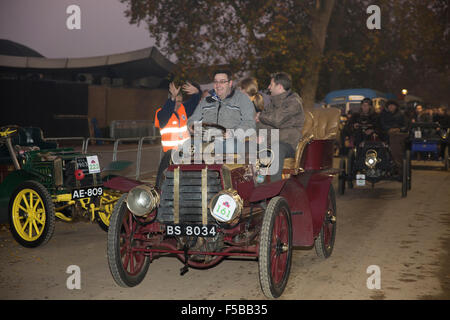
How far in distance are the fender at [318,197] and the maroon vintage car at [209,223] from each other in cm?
32

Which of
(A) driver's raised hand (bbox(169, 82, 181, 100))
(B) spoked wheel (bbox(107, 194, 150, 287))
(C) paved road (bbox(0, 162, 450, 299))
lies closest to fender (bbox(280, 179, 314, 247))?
(C) paved road (bbox(0, 162, 450, 299))

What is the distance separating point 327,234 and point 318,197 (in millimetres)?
763

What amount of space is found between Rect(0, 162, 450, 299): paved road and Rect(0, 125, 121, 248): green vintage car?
28 cm

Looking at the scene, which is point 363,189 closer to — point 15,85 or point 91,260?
point 91,260

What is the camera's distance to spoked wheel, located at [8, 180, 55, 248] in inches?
Result: 266

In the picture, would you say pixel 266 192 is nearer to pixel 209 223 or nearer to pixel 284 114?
pixel 209 223

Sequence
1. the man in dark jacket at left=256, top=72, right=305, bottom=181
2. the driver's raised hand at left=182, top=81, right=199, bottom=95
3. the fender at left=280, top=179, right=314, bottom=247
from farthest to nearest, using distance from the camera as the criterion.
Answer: the driver's raised hand at left=182, top=81, right=199, bottom=95, the man in dark jacket at left=256, top=72, right=305, bottom=181, the fender at left=280, top=179, right=314, bottom=247

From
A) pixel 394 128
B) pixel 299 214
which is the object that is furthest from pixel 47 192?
pixel 394 128

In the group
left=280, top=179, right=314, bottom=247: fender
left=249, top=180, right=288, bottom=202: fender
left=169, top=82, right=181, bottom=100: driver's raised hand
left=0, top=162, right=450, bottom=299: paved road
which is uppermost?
left=169, top=82, right=181, bottom=100: driver's raised hand

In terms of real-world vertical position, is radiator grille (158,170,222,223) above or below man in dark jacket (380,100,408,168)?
below

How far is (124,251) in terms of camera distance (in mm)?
5086

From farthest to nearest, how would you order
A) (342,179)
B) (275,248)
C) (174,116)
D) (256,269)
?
(342,179) → (174,116) → (256,269) → (275,248)

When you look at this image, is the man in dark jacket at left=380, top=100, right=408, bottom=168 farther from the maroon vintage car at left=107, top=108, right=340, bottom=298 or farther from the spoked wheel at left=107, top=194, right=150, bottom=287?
the spoked wheel at left=107, top=194, right=150, bottom=287
